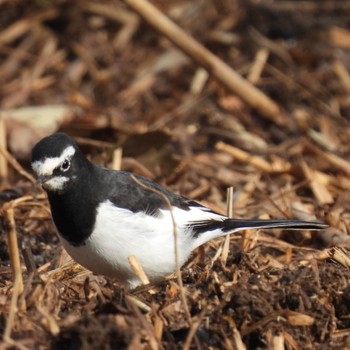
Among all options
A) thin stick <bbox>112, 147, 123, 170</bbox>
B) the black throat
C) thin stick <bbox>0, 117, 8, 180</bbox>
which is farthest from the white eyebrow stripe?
thin stick <bbox>0, 117, 8, 180</bbox>

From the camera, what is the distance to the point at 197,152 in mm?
7492

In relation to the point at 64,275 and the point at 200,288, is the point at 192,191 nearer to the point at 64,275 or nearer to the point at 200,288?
the point at 64,275

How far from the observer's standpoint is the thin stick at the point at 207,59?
6.78m

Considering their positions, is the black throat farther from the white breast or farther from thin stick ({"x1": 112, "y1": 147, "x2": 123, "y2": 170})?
thin stick ({"x1": 112, "y1": 147, "x2": 123, "y2": 170})

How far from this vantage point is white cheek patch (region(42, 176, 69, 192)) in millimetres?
4520

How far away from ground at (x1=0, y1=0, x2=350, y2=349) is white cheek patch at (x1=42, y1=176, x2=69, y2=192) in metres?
0.22

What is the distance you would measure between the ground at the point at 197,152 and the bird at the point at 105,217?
0.53 ft

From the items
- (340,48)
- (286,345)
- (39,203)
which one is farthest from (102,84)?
(286,345)

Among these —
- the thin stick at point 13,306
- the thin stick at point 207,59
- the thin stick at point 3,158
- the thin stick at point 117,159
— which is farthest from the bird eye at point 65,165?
the thin stick at point 207,59

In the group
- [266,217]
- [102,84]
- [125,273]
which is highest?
[125,273]

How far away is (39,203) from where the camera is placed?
17.9ft

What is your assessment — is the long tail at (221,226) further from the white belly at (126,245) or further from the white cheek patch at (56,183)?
the white cheek patch at (56,183)

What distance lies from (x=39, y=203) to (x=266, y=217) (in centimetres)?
141

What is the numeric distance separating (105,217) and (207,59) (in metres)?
2.87
